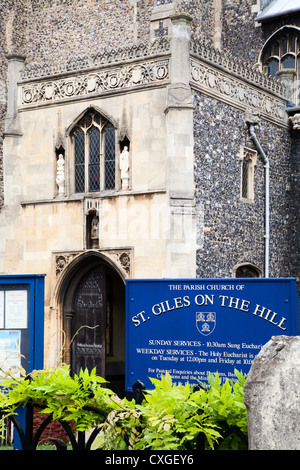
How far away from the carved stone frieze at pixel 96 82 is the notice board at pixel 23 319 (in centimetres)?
950

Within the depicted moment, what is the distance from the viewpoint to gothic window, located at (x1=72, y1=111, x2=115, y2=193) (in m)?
17.8

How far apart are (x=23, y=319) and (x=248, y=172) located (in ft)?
38.4

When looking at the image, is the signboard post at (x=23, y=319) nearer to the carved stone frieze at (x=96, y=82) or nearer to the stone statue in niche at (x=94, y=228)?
the stone statue in niche at (x=94, y=228)

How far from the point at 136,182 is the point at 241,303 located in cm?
939

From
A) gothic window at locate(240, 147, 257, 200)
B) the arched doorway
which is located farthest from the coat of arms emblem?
gothic window at locate(240, 147, 257, 200)

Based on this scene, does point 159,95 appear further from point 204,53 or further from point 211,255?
point 211,255

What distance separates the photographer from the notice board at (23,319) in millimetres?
8250

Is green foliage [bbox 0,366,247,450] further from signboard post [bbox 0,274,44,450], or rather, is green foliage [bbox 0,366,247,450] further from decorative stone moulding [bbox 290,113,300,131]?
decorative stone moulding [bbox 290,113,300,131]

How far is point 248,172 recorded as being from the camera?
19203 mm

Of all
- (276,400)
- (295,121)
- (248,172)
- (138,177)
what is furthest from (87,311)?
(276,400)

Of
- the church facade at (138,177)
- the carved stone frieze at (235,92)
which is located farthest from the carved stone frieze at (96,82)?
the carved stone frieze at (235,92)

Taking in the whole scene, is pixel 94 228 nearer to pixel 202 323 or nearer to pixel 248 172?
pixel 248 172

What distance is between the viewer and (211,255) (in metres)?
17.2

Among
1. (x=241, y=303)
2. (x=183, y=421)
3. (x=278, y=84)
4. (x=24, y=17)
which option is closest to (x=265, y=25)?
(x=278, y=84)
